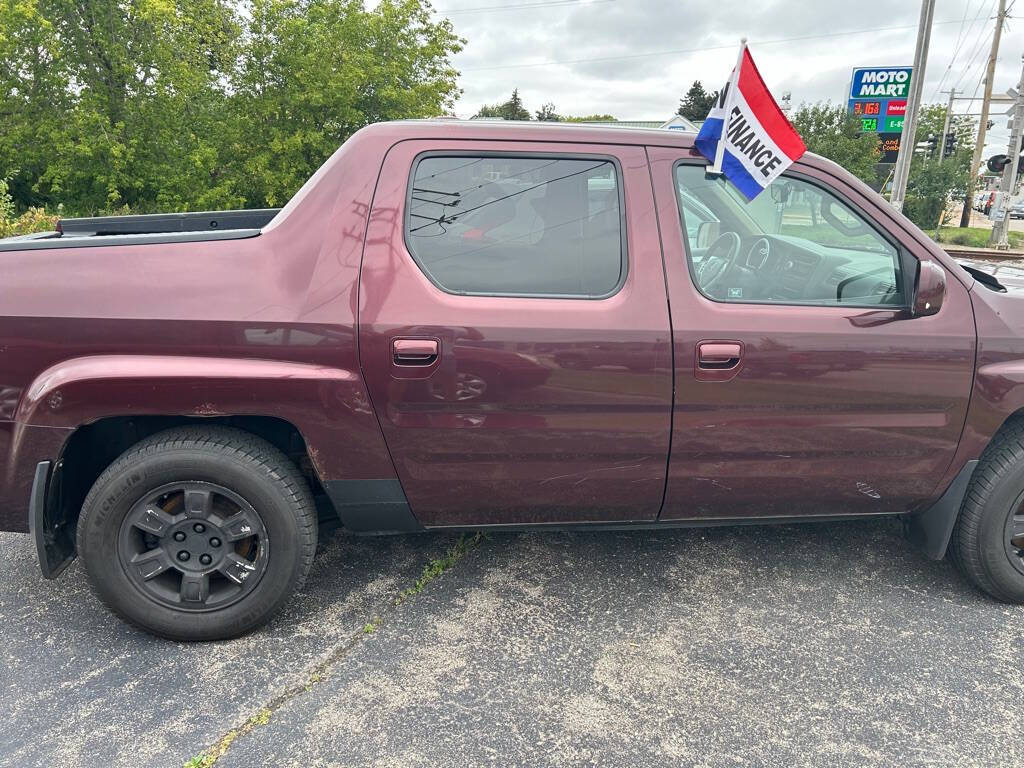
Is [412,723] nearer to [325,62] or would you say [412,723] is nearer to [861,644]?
[861,644]

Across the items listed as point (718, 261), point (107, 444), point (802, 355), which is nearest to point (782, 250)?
point (718, 261)

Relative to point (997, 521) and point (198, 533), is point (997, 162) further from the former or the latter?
point (198, 533)

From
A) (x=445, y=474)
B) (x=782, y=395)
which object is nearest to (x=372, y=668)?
(x=445, y=474)

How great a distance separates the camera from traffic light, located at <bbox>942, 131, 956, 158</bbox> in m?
32.2

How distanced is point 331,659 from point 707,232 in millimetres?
2033

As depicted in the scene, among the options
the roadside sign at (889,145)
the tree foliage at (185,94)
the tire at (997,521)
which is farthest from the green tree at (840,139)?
the tire at (997,521)

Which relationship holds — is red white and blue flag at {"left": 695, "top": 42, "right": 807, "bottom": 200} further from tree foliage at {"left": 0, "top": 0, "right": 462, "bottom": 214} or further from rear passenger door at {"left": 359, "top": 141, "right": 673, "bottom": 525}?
tree foliage at {"left": 0, "top": 0, "right": 462, "bottom": 214}

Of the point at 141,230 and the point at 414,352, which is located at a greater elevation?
the point at 141,230

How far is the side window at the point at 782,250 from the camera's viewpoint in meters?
2.54

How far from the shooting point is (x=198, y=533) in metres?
2.48

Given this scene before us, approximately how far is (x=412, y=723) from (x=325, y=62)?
57.2 feet

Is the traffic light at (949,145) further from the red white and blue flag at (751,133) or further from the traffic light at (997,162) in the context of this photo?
the red white and blue flag at (751,133)

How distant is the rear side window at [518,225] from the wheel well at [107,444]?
0.81 meters

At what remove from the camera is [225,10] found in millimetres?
17328
